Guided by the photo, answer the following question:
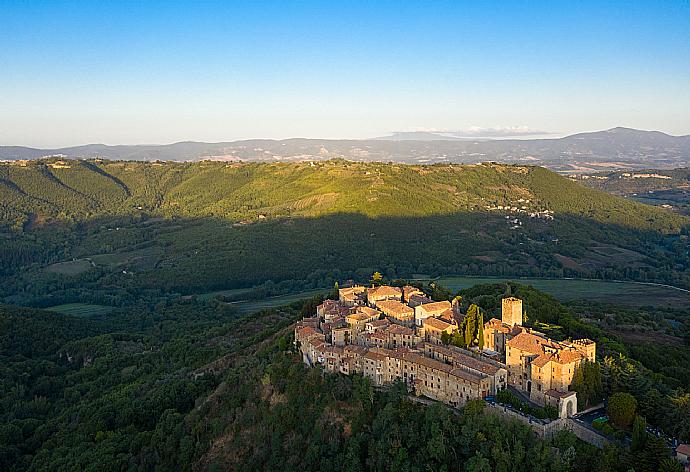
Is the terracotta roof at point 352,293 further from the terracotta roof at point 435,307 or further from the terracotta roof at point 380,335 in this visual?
the terracotta roof at point 380,335

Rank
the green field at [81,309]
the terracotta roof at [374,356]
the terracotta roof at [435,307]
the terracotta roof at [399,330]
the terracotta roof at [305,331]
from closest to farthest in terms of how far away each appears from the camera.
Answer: the terracotta roof at [374,356] < the terracotta roof at [399,330] < the terracotta roof at [305,331] < the terracotta roof at [435,307] < the green field at [81,309]

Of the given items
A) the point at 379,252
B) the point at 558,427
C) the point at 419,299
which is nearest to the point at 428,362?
the point at 558,427

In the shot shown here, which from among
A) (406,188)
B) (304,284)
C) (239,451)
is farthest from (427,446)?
(406,188)

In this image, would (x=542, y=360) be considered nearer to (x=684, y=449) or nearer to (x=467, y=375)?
(x=467, y=375)

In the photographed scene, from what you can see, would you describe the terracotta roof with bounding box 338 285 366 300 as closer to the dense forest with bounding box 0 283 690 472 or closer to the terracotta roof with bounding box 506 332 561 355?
the dense forest with bounding box 0 283 690 472

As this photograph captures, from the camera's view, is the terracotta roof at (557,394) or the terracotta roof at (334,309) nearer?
the terracotta roof at (557,394)

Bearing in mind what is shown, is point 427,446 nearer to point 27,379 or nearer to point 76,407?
point 76,407

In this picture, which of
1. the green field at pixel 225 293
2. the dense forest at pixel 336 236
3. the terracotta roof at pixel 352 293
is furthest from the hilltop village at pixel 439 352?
the dense forest at pixel 336 236
